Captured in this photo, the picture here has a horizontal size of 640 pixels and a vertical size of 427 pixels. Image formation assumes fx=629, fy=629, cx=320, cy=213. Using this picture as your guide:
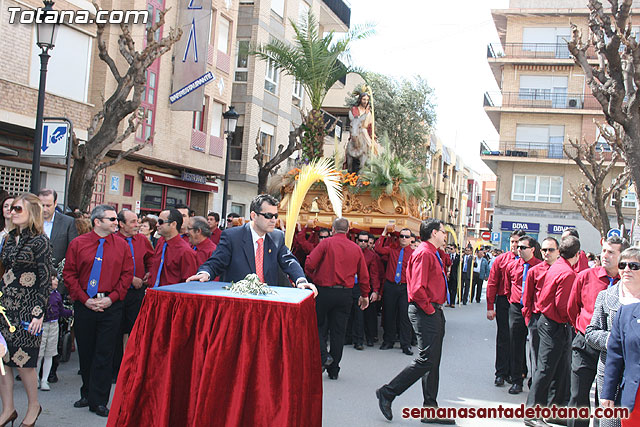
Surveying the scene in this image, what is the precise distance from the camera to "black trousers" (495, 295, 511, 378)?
901 centimetres

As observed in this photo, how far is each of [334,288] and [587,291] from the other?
379cm

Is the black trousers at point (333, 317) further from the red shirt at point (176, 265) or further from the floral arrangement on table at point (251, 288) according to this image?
the floral arrangement on table at point (251, 288)

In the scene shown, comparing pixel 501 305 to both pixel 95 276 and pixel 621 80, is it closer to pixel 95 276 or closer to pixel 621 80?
pixel 95 276

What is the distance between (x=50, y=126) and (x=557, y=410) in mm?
9885

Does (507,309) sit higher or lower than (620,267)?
lower

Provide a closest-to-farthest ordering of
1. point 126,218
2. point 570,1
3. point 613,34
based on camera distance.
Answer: point 126,218 < point 613,34 < point 570,1

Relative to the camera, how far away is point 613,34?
12.9 metres

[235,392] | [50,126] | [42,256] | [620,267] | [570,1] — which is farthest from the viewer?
[570,1]

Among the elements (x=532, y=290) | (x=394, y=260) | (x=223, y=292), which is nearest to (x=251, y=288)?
(x=223, y=292)

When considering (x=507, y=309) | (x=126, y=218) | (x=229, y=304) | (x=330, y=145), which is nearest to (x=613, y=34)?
(x=507, y=309)

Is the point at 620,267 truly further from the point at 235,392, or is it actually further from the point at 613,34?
the point at 613,34

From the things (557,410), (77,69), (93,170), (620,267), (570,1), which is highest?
(570,1)

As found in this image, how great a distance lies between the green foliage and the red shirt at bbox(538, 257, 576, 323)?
29812mm

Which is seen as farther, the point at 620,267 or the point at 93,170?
the point at 93,170
